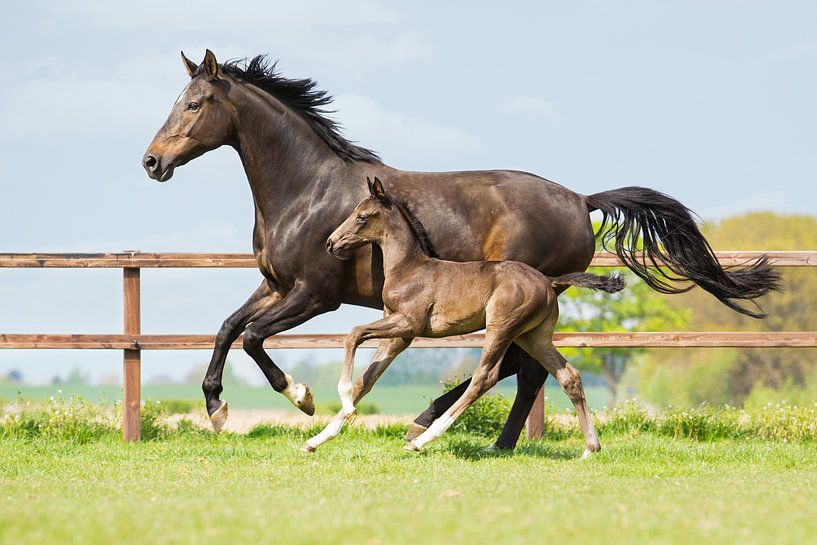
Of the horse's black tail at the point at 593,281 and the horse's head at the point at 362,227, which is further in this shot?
the horse's head at the point at 362,227

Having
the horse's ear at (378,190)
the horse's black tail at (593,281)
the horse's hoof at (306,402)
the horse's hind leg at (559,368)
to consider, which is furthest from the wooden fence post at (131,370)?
the horse's black tail at (593,281)

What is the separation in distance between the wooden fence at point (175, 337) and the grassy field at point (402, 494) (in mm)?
987

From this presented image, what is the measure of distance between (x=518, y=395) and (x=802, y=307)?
1190 inches

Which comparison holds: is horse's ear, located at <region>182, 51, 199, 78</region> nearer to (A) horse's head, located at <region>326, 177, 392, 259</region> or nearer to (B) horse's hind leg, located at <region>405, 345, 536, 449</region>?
(A) horse's head, located at <region>326, 177, 392, 259</region>

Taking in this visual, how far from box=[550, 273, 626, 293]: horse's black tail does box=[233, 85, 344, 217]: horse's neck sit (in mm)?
1977

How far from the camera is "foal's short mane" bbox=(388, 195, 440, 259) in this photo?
704 centimetres

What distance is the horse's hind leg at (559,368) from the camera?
6.94 meters

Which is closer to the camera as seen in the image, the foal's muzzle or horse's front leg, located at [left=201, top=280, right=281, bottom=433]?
the foal's muzzle

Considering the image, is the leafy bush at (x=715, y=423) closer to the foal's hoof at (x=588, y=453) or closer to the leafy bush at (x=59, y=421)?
the foal's hoof at (x=588, y=453)

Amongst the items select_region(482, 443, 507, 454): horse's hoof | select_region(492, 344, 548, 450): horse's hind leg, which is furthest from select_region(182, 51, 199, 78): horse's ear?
select_region(482, 443, 507, 454): horse's hoof

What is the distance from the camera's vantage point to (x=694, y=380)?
37.2m

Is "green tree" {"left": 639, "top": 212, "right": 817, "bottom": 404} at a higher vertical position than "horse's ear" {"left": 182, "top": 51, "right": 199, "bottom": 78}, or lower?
lower

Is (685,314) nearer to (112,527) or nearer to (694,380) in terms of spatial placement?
(694,380)

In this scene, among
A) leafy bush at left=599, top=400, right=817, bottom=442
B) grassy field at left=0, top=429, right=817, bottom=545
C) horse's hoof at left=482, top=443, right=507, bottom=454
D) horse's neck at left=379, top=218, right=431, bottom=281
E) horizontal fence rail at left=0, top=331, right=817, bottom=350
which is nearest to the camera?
grassy field at left=0, top=429, right=817, bottom=545
